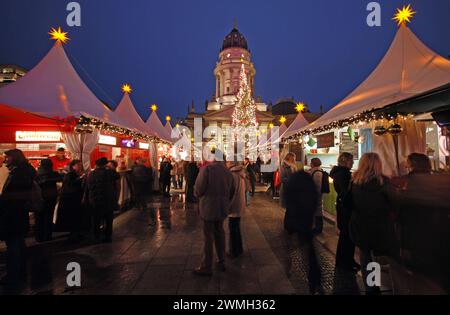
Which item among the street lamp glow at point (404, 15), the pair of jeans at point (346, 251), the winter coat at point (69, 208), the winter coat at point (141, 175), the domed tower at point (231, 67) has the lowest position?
the pair of jeans at point (346, 251)

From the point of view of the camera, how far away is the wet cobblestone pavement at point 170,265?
3689 millimetres

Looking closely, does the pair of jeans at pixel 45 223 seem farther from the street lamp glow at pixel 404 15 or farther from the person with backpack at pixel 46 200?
the street lamp glow at pixel 404 15

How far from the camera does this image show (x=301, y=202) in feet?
12.1

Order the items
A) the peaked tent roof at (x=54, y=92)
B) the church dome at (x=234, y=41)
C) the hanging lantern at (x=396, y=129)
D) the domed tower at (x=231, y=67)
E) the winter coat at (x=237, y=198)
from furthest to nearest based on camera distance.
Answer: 1. the church dome at (x=234, y=41)
2. the domed tower at (x=231, y=67)
3. the peaked tent roof at (x=54, y=92)
4. the hanging lantern at (x=396, y=129)
5. the winter coat at (x=237, y=198)

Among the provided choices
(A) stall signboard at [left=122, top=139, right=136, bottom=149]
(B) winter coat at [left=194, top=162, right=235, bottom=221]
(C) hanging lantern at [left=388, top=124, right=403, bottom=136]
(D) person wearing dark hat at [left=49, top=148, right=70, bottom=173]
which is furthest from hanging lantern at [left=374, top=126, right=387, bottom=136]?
(A) stall signboard at [left=122, top=139, right=136, bottom=149]

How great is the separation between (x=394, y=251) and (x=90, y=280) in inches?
173

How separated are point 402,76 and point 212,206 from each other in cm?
603

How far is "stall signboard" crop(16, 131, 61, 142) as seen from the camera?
8.71 m

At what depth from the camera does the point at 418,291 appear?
2693 millimetres

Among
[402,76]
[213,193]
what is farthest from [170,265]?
[402,76]

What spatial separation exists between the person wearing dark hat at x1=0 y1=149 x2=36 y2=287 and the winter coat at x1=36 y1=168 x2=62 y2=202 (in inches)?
75.1

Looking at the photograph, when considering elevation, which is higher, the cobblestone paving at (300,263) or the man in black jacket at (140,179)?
the man in black jacket at (140,179)

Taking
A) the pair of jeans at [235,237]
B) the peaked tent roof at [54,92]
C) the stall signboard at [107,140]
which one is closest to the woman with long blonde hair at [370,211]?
the pair of jeans at [235,237]
